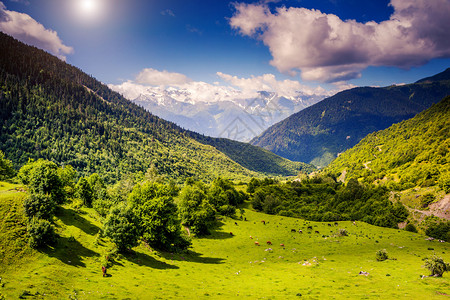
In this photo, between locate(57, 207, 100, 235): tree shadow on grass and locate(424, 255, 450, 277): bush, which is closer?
locate(424, 255, 450, 277): bush

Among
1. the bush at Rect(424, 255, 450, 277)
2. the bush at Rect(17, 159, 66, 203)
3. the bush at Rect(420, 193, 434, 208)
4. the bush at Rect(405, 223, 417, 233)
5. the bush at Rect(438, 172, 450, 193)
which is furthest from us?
the bush at Rect(420, 193, 434, 208)

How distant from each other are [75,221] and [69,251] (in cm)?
1629

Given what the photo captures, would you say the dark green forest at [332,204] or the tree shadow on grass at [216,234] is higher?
the dark green forest at [332,204]

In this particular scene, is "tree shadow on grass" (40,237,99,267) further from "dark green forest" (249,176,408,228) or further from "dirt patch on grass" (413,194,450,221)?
"dirt patch on grass" (413,194,450,221)

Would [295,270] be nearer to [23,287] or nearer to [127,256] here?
[127,256]

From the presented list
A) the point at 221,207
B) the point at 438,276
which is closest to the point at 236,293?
the point at 438,276

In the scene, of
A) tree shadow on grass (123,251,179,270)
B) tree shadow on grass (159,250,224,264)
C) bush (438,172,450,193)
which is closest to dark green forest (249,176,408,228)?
bush (438,172,450,193)

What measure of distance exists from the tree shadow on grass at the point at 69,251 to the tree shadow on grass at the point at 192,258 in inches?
743

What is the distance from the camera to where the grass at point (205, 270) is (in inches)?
1180

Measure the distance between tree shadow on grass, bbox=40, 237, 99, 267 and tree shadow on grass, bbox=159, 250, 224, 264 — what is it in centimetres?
1887

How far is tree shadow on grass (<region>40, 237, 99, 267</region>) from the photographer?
35375mm

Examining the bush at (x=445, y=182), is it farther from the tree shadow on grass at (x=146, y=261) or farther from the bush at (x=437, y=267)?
the tree shadow on grass at (x=146, y=261)

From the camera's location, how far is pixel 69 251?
38.3 m

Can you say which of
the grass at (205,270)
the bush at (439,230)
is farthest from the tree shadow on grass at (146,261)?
the bush at (439,230)
